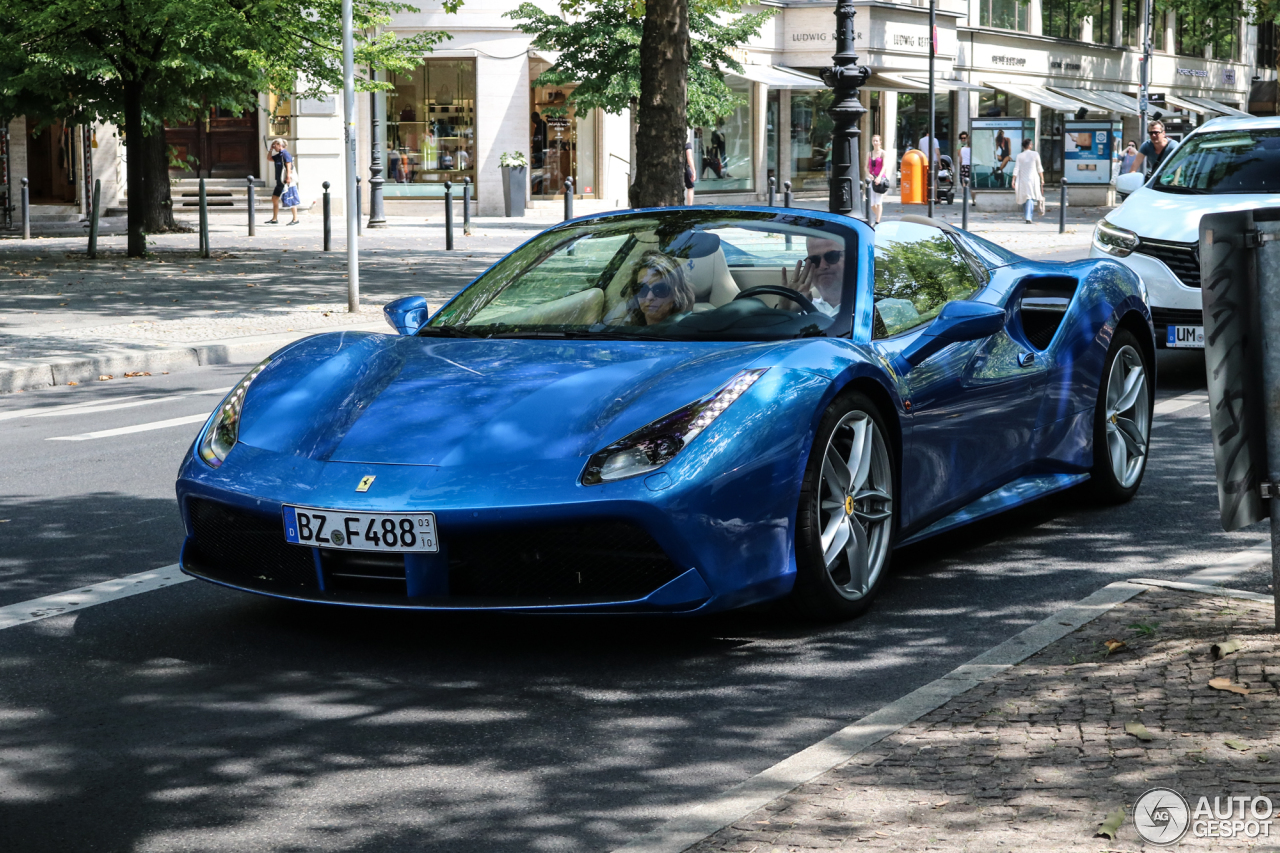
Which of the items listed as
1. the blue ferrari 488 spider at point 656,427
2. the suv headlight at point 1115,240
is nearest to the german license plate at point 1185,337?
the suv headlight at point 1115,240

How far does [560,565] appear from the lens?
455cm

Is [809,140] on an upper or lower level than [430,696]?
upper

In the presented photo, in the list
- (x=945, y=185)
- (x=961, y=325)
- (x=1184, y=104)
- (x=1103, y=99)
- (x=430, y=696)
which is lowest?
(x=430, y=696)

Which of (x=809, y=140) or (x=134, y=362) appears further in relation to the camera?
(x=809, y=140)

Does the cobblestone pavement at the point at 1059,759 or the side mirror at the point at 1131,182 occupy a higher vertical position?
the side mirror at the point at 1131,182

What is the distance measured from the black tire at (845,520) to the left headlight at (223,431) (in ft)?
5.56

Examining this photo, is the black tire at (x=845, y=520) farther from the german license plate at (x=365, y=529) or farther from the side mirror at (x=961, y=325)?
the german license plate at (x=365, y=529)

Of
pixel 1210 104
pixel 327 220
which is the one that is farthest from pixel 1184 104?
pixel 327 220

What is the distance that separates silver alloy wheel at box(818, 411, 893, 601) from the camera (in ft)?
16.6

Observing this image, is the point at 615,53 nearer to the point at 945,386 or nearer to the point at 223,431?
the point at 945,386

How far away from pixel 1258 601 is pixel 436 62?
35.3 metres

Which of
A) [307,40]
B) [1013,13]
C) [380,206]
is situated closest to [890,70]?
[1013,13]

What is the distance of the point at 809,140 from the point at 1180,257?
37708 mm

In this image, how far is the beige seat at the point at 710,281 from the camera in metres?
5.60
